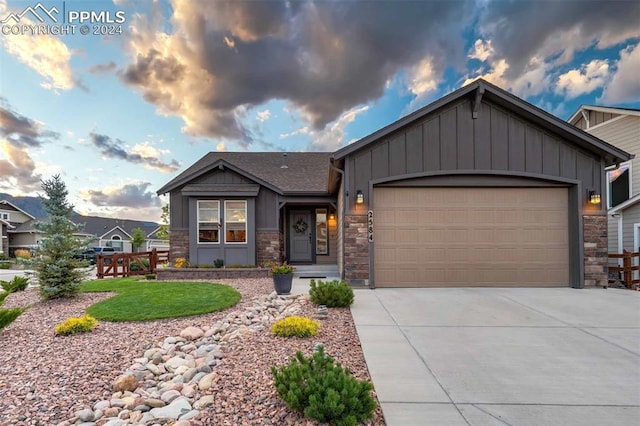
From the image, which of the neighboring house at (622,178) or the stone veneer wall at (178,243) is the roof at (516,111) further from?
the stone veneer wall at (178,243)

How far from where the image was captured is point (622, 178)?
1106 cm

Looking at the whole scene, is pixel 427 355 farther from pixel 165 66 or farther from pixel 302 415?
pixel 165 66

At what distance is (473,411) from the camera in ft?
7.82

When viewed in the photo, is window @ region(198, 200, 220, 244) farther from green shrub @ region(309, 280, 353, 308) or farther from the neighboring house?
the neighboring house

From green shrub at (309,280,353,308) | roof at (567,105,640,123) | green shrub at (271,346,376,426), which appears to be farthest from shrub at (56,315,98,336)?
roof at (567,105,640,123)

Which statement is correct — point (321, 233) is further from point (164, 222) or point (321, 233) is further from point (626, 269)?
point (164, 222)

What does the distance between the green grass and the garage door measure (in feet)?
12.7

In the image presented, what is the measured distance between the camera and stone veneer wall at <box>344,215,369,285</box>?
25.0 ft

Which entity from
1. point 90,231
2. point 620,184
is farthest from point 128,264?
point 90,231

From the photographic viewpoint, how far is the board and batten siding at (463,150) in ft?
25.1

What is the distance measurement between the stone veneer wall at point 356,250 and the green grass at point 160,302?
2.77m

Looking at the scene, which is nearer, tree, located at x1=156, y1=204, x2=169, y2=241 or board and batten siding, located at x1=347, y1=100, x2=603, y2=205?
board and batten siding, located at x1=347, y1=100, x2=603, y2=205

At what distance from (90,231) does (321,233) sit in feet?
117

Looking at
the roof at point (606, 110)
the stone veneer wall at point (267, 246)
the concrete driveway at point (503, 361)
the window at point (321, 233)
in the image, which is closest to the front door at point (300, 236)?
the window at point (321, 233)
